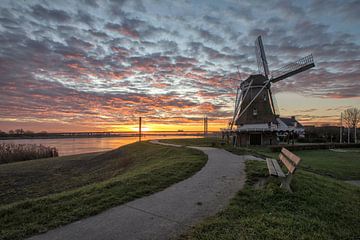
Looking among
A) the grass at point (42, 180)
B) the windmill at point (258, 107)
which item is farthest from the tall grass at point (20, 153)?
the windmill at point (258, 107)

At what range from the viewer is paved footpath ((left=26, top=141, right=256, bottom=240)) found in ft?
12.2

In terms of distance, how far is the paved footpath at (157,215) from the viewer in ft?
12.2

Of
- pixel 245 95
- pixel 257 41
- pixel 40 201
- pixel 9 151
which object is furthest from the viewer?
pixel 257 41

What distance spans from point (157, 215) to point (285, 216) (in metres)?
2.41

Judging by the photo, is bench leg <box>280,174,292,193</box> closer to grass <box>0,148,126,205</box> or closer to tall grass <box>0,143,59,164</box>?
grass <box>0,148,126,205</box>

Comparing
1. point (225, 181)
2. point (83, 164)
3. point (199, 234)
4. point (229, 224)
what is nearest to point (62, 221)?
point (199, 234)

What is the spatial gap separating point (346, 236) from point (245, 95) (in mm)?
27200

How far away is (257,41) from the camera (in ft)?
109

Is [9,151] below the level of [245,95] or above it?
below

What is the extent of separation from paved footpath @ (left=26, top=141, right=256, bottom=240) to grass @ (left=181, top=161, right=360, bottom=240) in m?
0.35

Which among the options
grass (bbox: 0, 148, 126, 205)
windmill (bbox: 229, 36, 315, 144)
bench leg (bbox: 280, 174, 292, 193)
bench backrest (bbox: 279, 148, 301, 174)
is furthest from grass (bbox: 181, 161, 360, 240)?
windmill (bbox: 229, 36, 315, 144)

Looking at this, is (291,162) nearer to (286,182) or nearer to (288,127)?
(286,182)

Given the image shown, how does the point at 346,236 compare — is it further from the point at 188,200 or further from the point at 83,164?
the point at 83,164

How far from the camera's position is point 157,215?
14.8ft
